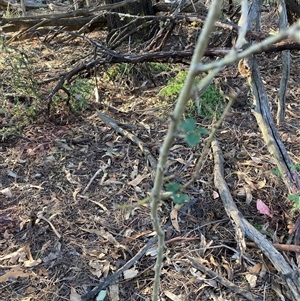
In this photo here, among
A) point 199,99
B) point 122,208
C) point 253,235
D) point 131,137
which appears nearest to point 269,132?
point 253,235

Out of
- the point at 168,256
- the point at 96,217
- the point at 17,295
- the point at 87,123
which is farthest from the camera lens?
the point at 87,123

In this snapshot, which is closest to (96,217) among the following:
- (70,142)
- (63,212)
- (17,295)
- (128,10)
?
(63,212)

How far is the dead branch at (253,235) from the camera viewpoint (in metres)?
1.91

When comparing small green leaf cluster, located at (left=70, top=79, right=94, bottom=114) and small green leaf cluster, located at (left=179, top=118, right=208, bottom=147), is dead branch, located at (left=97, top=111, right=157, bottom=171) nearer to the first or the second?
small green leaf cluster, located at (left=70, top=79, right=94, bottom=114)

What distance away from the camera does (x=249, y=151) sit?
284 centimetres

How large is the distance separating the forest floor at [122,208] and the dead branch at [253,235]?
0.21ft

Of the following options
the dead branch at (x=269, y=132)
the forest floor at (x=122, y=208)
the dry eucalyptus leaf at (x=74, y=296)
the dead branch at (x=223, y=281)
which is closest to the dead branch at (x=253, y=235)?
the forest floor at (x=122, y=208)

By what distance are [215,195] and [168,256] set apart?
0.53 meters

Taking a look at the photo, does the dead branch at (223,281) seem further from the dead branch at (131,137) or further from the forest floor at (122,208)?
the dead branch at (131,137)

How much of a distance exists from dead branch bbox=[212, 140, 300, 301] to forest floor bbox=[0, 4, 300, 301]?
0.06 meters

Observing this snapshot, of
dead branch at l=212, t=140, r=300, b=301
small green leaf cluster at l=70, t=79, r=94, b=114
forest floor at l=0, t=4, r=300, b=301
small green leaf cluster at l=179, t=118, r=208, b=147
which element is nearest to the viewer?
small green leaf cluster at l=179, t=118, r=208, b=147

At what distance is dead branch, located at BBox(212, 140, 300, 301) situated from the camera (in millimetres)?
1908

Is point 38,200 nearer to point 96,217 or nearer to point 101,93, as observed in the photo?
point 96,217

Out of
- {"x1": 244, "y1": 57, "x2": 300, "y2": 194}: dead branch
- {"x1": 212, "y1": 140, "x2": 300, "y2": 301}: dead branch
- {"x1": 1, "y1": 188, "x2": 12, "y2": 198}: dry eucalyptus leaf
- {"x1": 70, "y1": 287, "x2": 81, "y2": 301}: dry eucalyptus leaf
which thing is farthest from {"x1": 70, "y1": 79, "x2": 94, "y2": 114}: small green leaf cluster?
{"x1": 70, "y1": 287, "x2": 81, "y2": 301}: dry eucalyptus leaf
